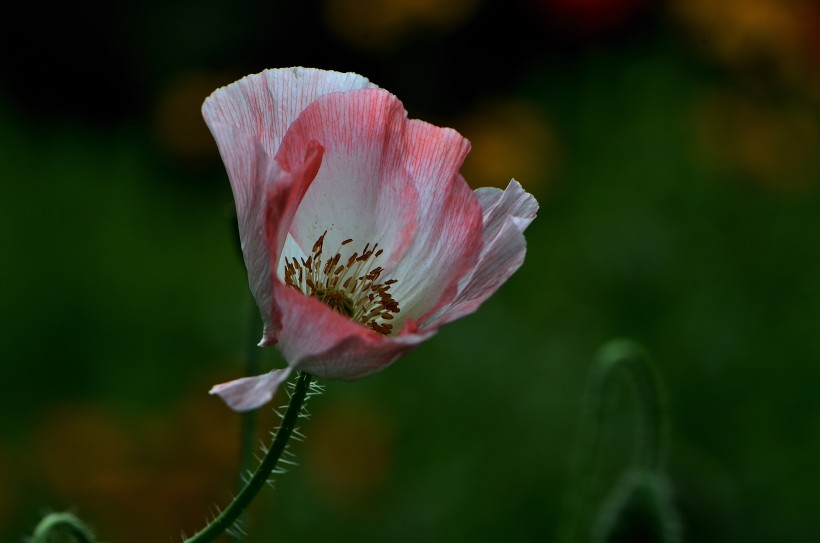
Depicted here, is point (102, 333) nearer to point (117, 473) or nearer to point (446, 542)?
Result: point (117, 473)

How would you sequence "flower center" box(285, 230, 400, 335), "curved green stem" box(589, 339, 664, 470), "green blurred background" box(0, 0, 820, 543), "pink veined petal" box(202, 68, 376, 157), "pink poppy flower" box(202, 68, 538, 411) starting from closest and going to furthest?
"pink poppy flower" box(202, 68, 538, 411), "pink veined petal" box(202, 68, 376, 157), "flower center" box(285, 230, 400, 335), "curved green stem" box(589, 339, 664, 470), "green blurred background" box(0, 0, 820, 543)

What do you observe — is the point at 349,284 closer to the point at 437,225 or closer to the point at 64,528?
the point at 437,225

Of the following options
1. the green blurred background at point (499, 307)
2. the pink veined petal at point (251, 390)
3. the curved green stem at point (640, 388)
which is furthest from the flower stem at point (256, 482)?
the green blurred background at point (499, 307)

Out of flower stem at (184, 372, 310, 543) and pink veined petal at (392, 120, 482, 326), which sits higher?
pink veined petal at (392, 120, 482, 326)

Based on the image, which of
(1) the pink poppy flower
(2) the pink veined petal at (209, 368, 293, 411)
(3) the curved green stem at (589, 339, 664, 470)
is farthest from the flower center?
(3) the curved green stem at (589, 339, 664, 470)

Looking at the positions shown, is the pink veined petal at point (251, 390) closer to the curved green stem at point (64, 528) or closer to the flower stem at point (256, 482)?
the flower stem at point (256, 482)

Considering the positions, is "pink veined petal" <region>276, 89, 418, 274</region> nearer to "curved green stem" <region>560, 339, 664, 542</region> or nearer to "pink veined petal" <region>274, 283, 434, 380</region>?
"pink veined petal" <region>274, 283, 434, 380</region>

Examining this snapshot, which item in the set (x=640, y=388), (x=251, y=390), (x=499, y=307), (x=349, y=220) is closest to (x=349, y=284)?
(x=349, y=220)
